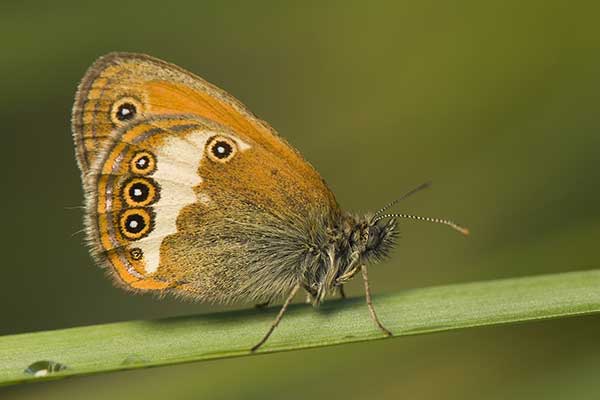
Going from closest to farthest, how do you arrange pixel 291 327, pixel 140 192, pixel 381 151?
pixel 291 327
pixel 140 192
pixel 381 151

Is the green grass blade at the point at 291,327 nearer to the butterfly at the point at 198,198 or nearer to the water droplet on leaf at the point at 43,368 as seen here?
the water droplet on leaf at the point at 43,368

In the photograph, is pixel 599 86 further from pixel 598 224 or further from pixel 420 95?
pixel 420 95

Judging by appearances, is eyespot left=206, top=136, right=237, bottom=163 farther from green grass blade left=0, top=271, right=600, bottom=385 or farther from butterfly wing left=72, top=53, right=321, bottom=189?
green grass blade left=0, top=271, right=600, bottom=385


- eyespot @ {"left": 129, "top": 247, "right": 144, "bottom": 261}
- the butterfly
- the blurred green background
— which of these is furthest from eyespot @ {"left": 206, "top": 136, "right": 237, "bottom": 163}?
the blurred green background

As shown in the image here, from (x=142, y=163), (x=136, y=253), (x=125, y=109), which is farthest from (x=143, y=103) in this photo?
(x=136, y=253)

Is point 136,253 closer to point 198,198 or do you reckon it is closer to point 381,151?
point 198,198
